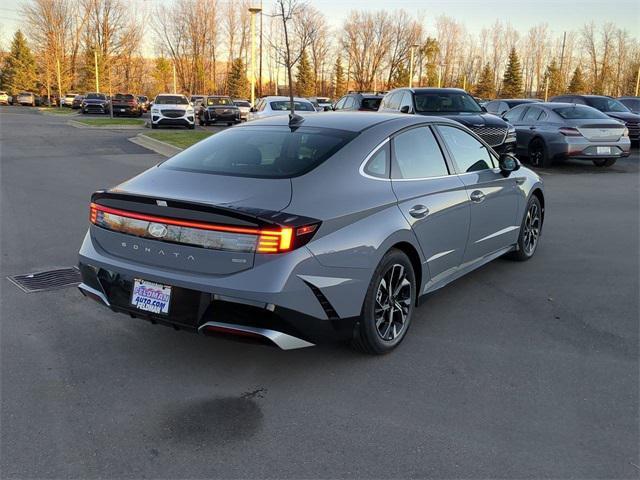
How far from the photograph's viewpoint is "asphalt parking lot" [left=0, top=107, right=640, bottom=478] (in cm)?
289

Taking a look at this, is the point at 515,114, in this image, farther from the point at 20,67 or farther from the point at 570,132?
the point at 20,67

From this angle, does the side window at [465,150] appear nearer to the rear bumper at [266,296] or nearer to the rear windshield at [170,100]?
the rear bumper at [266,296]

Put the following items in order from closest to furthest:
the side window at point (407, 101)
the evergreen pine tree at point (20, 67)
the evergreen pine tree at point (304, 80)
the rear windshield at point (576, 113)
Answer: the side window at point (407, 101), the rear windshield at point (576, 113), the evergreen pine tree at point (304, 80), the evergreen pine tree at point (20, 67)

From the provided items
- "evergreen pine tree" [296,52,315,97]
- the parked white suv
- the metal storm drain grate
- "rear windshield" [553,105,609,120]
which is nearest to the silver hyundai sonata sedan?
the metal storm drain grate

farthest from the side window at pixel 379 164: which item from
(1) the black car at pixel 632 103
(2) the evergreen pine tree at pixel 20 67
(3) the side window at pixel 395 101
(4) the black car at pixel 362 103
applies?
(2) the evergreen pine tree at pixel 20 67

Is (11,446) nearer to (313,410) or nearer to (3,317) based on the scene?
Answer: (313,410)

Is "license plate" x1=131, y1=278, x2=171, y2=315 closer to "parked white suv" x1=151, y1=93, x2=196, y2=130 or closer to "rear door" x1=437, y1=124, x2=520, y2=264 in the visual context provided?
"rear door" x1=437, y1=124, x2=520, y2=264

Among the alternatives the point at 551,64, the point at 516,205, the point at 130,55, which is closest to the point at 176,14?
the point at 130,55

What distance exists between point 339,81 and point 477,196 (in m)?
78.3

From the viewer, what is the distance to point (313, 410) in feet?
11.1

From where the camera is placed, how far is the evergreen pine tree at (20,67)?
3189 inches

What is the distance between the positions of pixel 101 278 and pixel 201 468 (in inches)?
62.0

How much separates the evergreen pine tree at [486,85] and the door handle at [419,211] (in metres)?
76.1

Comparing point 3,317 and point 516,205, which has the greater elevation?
point 516,205
